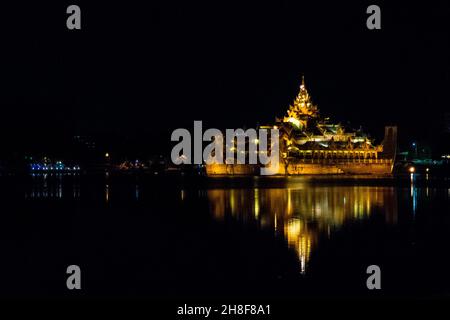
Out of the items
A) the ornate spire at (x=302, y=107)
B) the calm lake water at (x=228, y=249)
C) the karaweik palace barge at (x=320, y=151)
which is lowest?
the calm lake water at (x=228, y=249)

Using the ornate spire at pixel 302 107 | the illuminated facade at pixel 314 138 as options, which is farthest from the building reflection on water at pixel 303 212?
the ornate spire at pixel 302 107

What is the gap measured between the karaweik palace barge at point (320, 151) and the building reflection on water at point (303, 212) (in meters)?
44.8

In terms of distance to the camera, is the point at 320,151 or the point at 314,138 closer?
the point at 320,151

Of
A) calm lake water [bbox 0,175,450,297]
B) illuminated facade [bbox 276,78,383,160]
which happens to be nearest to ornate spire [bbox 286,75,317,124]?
illuminated facade [bbox 276,78,383,160]

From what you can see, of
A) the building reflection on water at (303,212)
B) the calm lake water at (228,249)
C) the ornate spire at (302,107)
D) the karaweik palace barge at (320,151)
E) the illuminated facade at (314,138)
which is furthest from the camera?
the ornate spire at (302,107)

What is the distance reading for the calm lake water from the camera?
11.2 metres

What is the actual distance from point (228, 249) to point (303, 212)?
8.38 meters

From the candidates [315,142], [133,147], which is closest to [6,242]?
[315,142]

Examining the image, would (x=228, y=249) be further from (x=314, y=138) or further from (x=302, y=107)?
(x=302, y=107)

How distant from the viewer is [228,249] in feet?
48.7

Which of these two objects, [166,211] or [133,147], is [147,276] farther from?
[133,147]

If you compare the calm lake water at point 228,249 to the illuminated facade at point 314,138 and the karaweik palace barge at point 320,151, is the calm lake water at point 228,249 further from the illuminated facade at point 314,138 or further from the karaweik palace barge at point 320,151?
the illuminated facade at point 314,138

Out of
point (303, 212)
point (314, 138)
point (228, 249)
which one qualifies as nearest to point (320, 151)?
point (314, 138)

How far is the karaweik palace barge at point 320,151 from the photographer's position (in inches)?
3031
